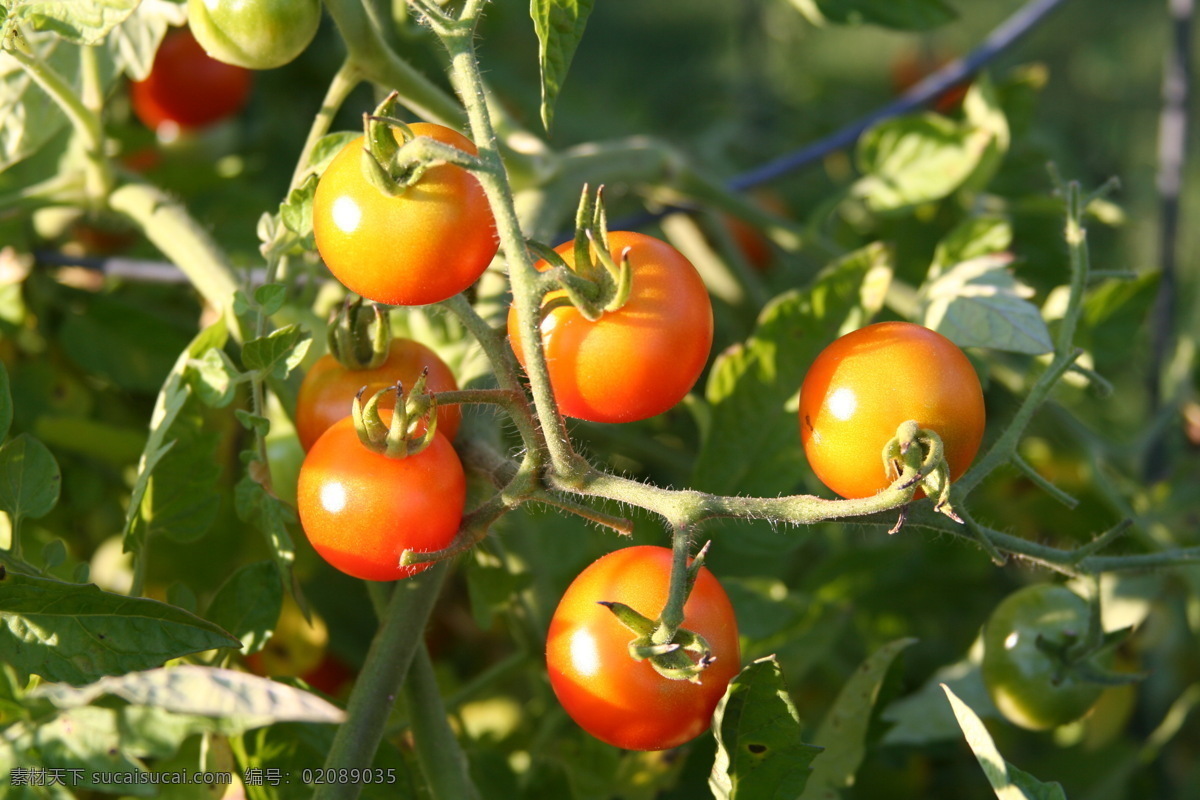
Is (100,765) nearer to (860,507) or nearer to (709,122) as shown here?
(860,507)

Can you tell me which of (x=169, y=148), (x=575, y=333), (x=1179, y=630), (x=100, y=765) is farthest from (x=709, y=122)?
(x=100, y=765)

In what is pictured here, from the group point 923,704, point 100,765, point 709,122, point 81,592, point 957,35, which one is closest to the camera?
point 100,765

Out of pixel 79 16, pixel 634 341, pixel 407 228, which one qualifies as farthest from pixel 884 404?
pixel 79 16

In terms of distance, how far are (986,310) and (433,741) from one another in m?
0.42

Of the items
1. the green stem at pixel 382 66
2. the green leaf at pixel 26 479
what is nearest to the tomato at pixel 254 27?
the green stem at pixel 382 66

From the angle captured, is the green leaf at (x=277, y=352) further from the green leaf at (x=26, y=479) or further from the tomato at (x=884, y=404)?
the tomato at (x=884, y=404)

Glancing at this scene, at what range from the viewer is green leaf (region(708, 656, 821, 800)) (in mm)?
471

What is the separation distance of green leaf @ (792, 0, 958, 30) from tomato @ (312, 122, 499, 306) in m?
0.47

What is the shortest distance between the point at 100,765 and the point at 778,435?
456 millimetres

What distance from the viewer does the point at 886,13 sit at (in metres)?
0.83

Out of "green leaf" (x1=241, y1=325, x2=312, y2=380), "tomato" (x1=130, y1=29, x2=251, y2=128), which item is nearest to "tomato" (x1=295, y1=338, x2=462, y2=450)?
"green leaf" (x1=241, y1=325, x2=312, y2=380)

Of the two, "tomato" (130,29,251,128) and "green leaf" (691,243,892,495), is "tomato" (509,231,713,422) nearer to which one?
"green leaf" (691,243,892,495)

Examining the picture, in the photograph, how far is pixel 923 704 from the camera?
779 mm

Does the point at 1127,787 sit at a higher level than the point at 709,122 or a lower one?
lower
